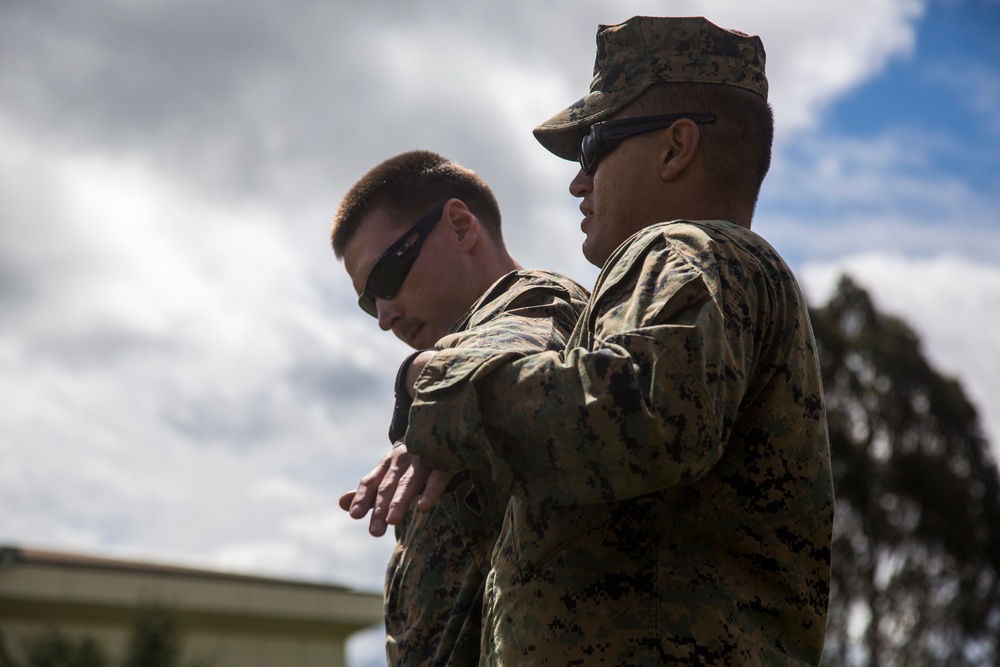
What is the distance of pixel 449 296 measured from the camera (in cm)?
379

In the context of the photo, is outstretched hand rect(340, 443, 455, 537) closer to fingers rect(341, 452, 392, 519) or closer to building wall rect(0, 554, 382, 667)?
fingers rect(341, 452, 392, 519)

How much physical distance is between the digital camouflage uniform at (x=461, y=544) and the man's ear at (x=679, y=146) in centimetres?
46

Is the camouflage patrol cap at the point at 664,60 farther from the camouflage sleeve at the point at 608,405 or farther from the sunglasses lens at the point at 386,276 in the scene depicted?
the sunglasses lens at the point at 386,276

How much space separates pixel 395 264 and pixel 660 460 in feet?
6.58

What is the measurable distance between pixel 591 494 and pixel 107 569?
20864 mm

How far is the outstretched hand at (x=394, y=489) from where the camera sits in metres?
2.34

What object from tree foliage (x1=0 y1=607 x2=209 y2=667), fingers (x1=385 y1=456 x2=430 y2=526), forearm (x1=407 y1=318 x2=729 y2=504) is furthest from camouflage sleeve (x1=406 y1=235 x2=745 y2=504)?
tree foliage (x1=0 y1=607 x2=209 y2=667)

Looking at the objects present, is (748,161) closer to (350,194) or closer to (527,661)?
(527,661)

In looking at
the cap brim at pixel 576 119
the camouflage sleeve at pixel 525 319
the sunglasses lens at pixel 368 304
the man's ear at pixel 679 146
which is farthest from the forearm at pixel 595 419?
the sunglasses lens at pixel 368 304

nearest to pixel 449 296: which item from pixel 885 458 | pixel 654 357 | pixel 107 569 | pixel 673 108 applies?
pixel 673 108

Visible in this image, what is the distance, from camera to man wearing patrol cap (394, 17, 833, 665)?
201cm

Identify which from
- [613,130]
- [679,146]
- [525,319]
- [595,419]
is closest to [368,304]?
[525,319]

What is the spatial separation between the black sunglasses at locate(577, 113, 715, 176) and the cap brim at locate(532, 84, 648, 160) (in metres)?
0.03

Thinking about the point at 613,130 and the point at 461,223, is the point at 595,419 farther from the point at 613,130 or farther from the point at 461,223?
the point at 461,223
